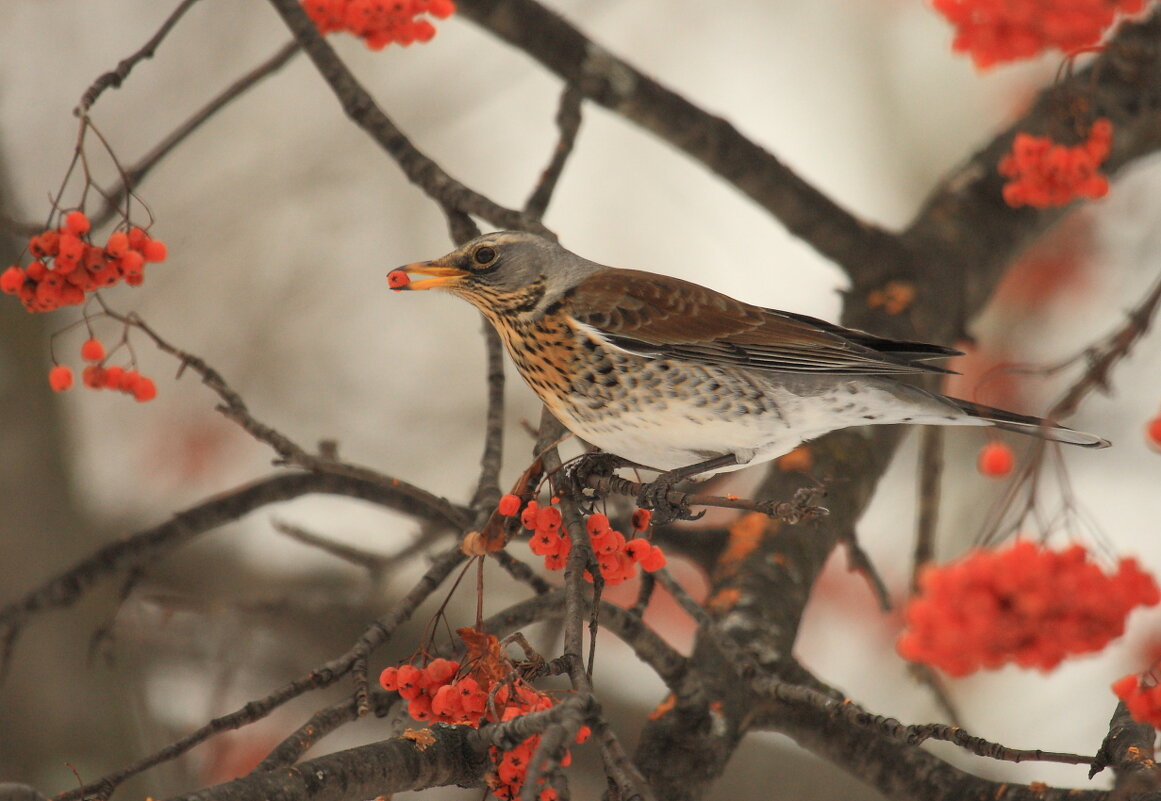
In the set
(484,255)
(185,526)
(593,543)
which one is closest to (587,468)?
(593,543)

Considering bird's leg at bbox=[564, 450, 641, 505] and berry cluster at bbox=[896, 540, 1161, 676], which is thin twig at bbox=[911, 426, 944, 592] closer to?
bird's leg at bbox=[564, 450, 641, 505]

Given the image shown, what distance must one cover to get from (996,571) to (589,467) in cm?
110

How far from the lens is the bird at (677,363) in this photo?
123 inches

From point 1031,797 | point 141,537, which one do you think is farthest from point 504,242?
point 1031,797

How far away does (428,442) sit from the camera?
712 centimetres

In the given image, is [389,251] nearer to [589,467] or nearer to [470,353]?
[470,353]

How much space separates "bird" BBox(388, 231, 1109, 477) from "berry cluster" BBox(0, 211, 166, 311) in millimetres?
661

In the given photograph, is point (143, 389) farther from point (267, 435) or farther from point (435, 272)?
point (435, 272)

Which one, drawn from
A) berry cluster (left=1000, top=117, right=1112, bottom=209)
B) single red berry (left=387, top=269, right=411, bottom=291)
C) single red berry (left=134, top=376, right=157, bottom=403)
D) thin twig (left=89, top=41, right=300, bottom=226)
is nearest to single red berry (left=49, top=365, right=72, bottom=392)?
single red berry (left=134, top=376, right=157, bottom=403)

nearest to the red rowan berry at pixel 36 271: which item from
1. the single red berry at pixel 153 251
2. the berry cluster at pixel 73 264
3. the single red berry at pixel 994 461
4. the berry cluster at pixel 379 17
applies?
the berry cluster at pixel 73 264

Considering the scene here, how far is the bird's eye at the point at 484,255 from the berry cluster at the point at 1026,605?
1673 mm

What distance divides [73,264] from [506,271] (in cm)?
126

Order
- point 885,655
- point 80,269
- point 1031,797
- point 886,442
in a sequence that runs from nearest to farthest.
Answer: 1. point 1031,797
2. point 80,269
3. point 886,442
4. point 885,655

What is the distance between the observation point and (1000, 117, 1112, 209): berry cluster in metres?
3.44
